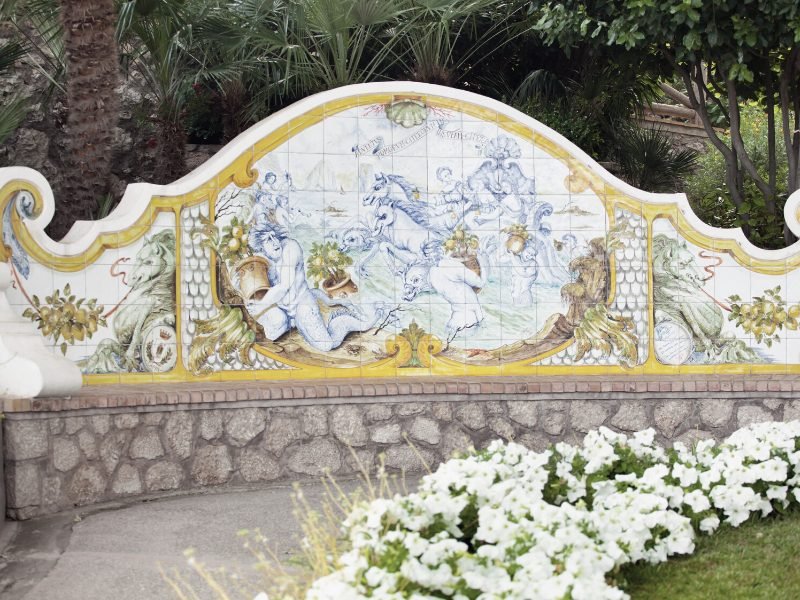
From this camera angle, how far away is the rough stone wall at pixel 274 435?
25.5 feet

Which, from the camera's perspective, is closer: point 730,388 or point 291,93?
point 730,388

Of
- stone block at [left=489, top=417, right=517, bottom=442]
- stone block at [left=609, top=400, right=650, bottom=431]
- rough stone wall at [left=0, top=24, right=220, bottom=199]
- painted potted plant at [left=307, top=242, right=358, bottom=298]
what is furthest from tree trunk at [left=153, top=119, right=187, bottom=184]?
stone block at [left=609, top=400, right=650, bottom=431]

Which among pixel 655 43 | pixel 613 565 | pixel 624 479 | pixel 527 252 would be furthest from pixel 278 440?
pixel 655 43

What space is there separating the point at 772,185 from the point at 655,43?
226 centimetres

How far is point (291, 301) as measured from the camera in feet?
31.1

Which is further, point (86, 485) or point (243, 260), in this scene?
point (243, 260)

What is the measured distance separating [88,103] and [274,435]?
3.55m

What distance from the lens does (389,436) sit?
29.1 ft

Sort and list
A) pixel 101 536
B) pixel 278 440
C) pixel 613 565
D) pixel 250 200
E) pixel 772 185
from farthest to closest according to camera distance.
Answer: pixel 772 185
pixel 250 200
pixel 278 440
pixel 101 536
pixel 613 565

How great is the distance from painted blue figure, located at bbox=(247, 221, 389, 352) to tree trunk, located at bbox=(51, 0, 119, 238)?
184 centimetres

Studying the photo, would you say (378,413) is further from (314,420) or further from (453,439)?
(453,439)

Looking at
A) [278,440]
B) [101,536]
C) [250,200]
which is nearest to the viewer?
[101,536]

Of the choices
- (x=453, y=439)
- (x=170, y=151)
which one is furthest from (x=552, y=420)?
(x=170, y=151)

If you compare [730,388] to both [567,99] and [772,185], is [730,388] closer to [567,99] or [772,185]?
[772,185]
